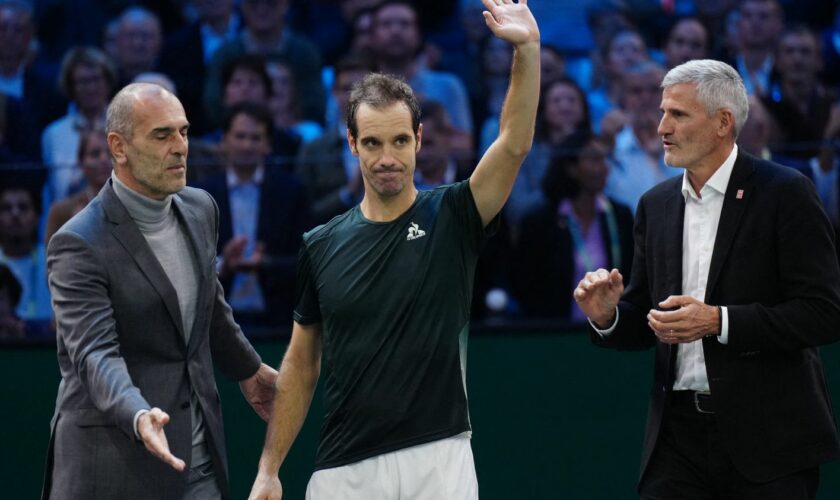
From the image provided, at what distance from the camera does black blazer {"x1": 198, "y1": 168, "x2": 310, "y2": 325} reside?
6.05 metres

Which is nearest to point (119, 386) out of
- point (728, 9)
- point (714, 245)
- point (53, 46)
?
point (714, 245)

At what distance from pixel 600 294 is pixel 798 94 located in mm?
3919

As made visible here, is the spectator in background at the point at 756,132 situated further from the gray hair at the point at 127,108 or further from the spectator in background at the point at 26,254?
the spectator in background at the point at 26,254

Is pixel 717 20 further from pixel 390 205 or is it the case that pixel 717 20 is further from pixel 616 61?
pixel 390 205

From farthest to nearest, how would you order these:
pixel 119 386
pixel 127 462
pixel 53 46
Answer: pixel 53 46
pixel 127 462
pixel 119 386

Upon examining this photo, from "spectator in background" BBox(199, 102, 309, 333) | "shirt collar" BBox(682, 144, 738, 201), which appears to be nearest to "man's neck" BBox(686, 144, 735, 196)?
"shirt collar" BBox(682, 144, 738, 201)

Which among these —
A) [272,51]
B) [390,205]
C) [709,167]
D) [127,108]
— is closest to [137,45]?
[272,51]

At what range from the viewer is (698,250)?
416cm

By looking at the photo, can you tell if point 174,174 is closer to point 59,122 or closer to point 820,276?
point 820,276

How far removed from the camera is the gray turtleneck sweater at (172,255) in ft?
13.1

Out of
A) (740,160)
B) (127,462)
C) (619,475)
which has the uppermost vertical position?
(740,160)

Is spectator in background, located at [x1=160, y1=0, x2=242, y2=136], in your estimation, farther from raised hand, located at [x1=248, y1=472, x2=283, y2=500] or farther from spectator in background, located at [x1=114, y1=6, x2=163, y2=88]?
raised hand, located at [x1=248, y1=472, x2=283, y2=500]

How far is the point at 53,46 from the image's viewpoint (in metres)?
8.30

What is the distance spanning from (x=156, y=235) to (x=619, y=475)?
9.84ft
